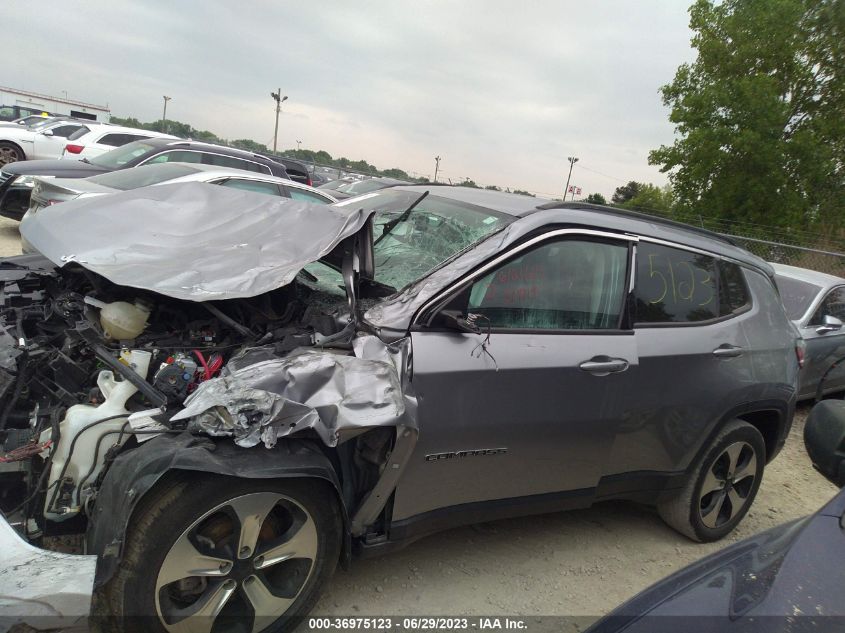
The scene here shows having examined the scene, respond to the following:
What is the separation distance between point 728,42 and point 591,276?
23.3 metres

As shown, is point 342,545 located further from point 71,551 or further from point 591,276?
point 591,276

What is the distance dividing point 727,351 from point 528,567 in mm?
1688

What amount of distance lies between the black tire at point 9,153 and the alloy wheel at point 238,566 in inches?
550

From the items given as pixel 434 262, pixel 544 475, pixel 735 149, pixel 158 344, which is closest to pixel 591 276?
pixel 434 262

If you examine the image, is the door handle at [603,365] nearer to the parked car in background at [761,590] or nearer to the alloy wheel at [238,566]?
the parked car in background at [761,590]

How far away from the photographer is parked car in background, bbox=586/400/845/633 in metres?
1.35

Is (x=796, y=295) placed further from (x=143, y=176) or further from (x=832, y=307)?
(x=143, y=176)

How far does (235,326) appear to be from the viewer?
2.75 meters

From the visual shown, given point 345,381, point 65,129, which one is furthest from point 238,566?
point 65,129

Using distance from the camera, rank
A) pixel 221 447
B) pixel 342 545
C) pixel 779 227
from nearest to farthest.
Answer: pixel 221 447
pixel 342 545
pixel 779 227

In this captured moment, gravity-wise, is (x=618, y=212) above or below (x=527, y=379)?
above

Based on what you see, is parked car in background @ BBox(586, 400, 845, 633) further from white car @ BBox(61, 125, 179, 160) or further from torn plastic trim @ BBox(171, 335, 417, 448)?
white car @ BBox(61, 125, 179, 160)

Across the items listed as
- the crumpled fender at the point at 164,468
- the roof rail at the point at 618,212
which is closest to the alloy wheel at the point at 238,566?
the crumpled fender at the point at 164,468

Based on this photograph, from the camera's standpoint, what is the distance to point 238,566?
2186mm
